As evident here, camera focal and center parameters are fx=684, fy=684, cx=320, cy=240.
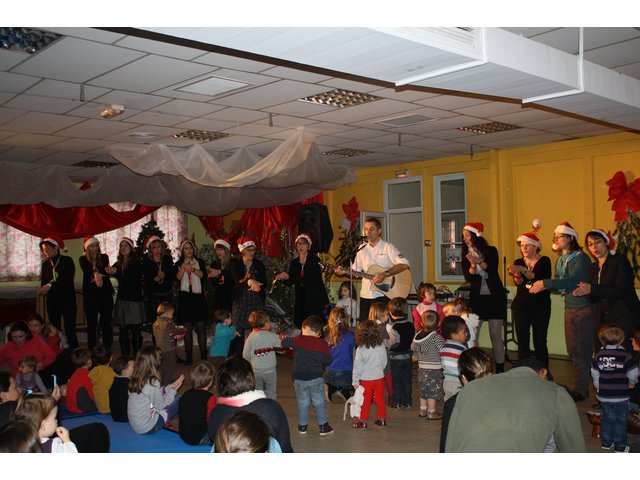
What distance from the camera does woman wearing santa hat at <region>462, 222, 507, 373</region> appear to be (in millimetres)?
7262

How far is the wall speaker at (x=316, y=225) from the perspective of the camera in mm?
10508

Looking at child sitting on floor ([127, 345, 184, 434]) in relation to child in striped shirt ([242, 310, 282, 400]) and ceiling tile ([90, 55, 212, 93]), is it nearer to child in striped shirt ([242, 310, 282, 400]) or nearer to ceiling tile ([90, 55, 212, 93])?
child in striped shirt ([242, 310, 282, 400])

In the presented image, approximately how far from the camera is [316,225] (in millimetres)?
10531

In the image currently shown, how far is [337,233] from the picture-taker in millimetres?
12062

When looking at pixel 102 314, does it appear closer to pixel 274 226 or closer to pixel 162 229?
pixel 274 226

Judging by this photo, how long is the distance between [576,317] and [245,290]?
360cm

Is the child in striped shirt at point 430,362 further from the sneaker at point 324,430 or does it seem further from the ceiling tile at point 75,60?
the ceiling tile at point 75,60

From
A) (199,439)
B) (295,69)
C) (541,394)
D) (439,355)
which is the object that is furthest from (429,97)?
(541,394)

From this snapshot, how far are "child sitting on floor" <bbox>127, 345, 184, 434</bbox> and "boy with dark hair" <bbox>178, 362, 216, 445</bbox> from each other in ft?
1.24

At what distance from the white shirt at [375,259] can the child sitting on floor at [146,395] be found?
2591 millimetres

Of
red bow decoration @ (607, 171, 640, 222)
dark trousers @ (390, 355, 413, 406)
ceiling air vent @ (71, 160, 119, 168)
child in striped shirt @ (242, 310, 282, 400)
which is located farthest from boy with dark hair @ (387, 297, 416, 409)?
ceiling air vent @ (71, 160, 119, 168)

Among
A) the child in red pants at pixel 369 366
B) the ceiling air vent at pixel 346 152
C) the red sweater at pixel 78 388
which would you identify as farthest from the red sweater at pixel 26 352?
the ceiling air vent at pixel 346 152

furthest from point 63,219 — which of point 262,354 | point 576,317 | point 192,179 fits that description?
point 576,317

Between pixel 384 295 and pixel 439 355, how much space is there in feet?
4.06
